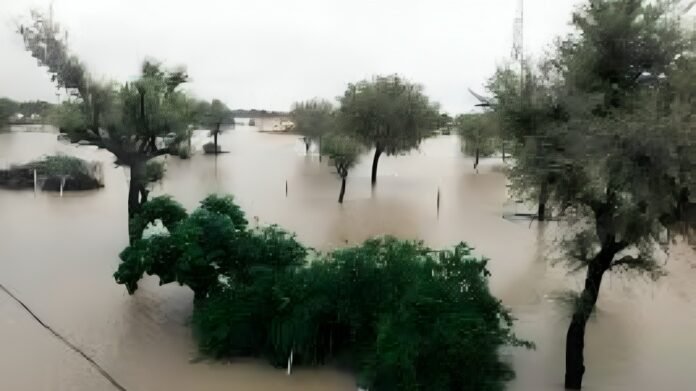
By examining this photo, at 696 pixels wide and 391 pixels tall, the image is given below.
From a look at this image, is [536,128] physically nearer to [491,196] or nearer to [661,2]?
[661,2]

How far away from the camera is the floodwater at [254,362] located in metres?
10.6

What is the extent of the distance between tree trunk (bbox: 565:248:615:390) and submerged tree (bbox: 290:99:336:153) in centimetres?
5124

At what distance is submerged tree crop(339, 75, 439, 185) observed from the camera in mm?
40844

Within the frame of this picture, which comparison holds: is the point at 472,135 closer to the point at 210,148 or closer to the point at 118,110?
the point at 210,148

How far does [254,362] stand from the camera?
11.0 meters

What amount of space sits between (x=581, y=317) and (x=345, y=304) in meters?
3.40

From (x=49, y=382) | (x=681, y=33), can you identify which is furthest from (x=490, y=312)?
(x=49, y=382)

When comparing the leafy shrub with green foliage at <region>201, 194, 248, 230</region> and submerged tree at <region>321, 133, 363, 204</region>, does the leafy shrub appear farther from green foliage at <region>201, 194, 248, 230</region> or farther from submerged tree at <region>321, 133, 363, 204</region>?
submerged tree at <region>321, 133, 363, 204</region>

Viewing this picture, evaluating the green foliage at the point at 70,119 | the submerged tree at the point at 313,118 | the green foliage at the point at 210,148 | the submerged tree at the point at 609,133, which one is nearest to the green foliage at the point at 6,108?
the green foliage at the point at 210,148

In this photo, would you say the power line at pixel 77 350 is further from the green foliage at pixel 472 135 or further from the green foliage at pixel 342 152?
the green foliage at pixel 472 135

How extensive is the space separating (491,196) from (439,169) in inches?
818

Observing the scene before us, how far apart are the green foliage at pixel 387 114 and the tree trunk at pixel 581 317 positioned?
3142 centimetres

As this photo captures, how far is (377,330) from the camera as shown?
9.90 meters

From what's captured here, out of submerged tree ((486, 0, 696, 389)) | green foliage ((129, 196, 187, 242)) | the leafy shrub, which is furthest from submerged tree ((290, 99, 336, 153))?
submerged tree ((486, 0, 696, 389))
